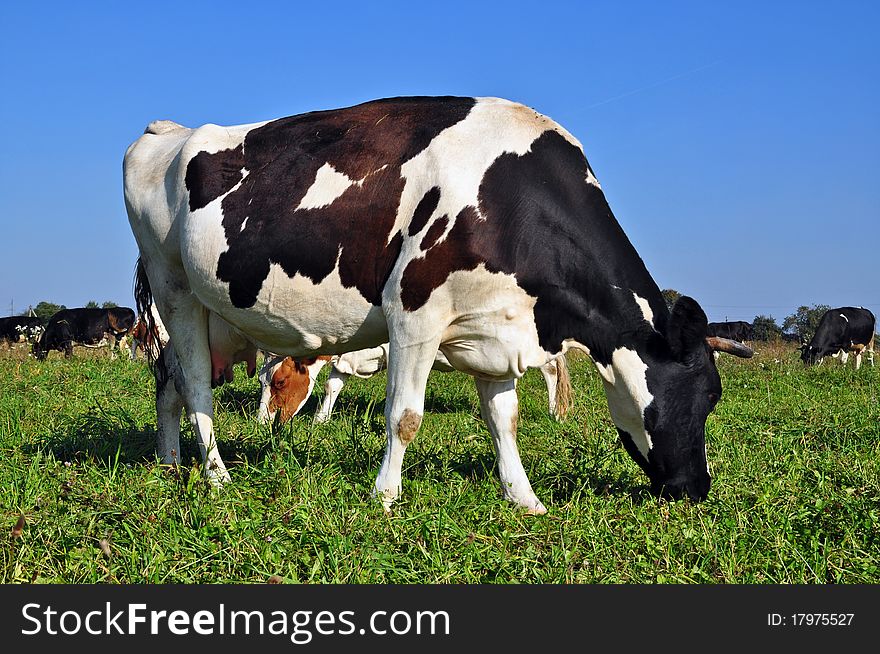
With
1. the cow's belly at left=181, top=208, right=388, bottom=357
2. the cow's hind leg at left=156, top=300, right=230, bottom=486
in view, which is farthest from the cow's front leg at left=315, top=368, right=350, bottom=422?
the cow's belly at left=181, top=208, right=388, bottom=357

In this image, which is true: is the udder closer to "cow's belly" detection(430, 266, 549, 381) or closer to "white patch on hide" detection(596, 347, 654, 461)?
"cow's belly" detection(430, 266, 549, 381)

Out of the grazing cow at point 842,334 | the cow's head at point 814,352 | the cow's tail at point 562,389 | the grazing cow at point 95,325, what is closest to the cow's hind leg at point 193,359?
the cow's tail at point 562,389

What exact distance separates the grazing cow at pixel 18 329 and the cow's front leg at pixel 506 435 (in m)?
31.7

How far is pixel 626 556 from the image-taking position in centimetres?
477

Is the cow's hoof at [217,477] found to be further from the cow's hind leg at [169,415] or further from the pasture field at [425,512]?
A: the cow's hind leg at [169,415]

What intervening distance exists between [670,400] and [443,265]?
1.68m

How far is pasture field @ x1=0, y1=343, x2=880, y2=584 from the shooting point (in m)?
4.43

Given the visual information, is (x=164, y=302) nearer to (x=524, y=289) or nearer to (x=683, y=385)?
(x=524, y=289)

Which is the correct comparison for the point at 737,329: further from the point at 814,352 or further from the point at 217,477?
the point at 217,477

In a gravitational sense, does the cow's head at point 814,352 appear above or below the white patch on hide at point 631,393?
above

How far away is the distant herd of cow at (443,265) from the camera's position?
5.47m

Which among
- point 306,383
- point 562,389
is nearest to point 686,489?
point 562,389

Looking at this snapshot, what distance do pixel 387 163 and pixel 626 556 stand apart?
8.79ft

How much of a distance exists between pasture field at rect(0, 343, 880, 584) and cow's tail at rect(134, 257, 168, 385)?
673 mm
